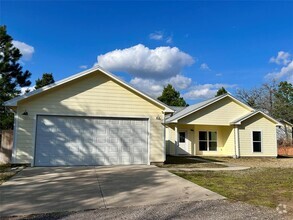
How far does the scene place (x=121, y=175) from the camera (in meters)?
10.6

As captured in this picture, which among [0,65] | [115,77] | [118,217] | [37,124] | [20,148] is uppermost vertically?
[0,65]

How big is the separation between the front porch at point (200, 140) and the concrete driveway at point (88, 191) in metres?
11.1

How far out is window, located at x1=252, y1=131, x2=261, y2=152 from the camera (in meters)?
21.1

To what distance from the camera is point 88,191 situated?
25.5ft

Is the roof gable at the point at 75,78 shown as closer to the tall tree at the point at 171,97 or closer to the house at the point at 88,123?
the house at the point at 88,123

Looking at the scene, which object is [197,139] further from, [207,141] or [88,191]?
[88,191]

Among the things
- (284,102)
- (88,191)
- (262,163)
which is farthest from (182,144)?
(284,102)

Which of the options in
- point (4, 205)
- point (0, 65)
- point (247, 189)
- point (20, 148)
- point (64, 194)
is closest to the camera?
point (4, 205)

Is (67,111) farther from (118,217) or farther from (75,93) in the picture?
(118,217)

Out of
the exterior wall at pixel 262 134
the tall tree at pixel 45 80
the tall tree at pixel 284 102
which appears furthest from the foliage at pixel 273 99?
the tall tree at pixel 45 80

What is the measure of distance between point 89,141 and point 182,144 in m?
10.5

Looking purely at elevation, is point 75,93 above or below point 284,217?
above

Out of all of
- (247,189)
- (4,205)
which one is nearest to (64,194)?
(4,205)

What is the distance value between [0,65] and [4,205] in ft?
57.1
